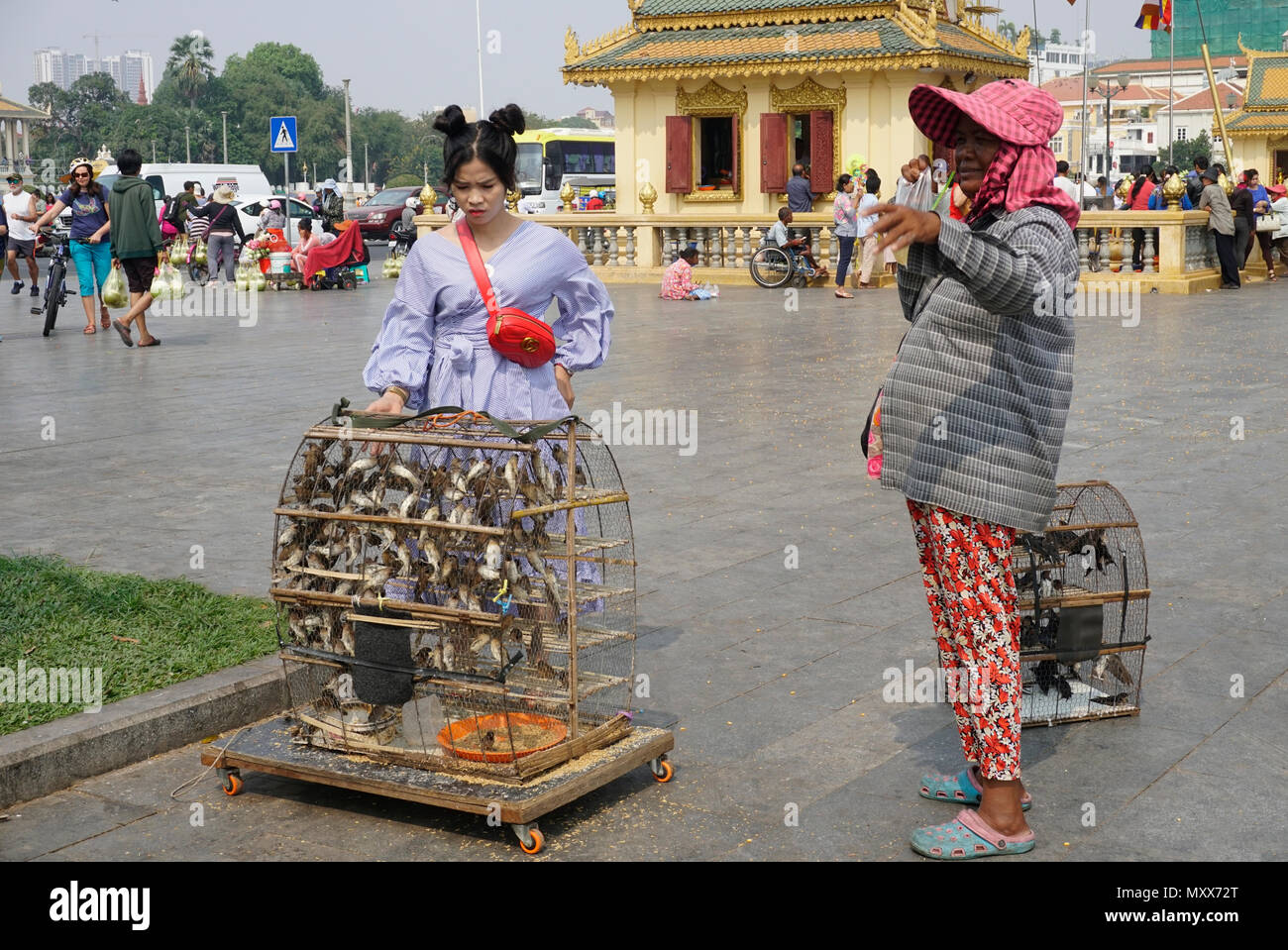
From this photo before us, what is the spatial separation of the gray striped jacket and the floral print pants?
75 millimetres

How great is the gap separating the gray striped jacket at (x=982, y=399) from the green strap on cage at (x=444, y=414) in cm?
88

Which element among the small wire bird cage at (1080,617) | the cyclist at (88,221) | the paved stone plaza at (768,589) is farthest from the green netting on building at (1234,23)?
the small wire bird cage at (1080,617)

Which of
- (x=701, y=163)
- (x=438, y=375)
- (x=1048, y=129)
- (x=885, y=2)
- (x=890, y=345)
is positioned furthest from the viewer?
(x=701, y=163)

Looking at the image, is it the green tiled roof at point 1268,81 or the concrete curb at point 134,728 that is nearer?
the concrete curb at point 134,728

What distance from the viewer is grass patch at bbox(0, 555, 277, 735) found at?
15.8 feet

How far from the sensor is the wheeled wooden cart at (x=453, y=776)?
3746mm

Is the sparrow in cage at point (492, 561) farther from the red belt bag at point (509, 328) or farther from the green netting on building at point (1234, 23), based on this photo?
the green netting on building at point (1234, 23)

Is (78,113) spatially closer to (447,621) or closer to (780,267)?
(780,267)

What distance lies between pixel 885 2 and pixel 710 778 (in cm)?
2498

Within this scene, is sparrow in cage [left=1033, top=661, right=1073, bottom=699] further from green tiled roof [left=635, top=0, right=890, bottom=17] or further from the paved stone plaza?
green tiled roof [left=635, top=0, right=890, bottom=17]

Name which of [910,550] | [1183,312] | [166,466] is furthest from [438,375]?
[1183,312]

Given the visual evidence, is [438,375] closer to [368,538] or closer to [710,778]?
[368,538]

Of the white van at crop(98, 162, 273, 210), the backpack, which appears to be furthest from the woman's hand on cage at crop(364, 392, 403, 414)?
the white van at crop(98, 162, 273, 210)

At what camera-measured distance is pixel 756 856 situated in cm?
373
